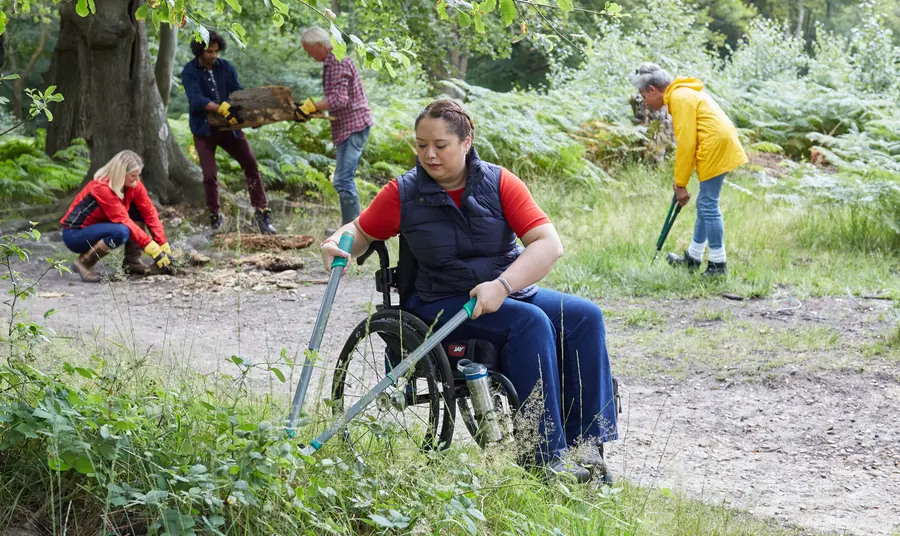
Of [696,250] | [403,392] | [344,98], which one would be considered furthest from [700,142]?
[403,392]

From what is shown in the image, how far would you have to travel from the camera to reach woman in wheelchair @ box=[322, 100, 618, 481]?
369 centimetres

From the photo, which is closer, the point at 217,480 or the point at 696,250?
the point at 217,480

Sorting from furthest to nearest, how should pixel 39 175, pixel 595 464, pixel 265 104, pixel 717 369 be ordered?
1. pixel 39 175
2. pixel 265 104
3. pixel 717 369
4. pixel 595 464

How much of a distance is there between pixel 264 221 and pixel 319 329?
22.8ft

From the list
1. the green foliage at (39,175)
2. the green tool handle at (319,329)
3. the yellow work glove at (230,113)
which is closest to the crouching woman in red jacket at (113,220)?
the yellow work glove at (230,113)

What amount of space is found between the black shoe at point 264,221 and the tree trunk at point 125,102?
98 centimetres

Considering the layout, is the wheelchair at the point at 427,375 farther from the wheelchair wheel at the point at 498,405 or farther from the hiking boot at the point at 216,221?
the hiking boot at the point at 216,221

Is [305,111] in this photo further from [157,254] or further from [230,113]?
[157,254]

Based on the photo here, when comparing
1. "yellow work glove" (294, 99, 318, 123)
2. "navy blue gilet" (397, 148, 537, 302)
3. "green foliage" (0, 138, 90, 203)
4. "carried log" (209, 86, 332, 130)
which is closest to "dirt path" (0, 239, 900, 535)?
"navy blue gilet" (397, 148, 537, 302)

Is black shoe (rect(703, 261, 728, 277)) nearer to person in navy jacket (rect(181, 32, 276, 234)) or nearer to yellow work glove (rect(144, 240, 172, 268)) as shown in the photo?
person in navy jacket (rect(181, 32, 276, 234))

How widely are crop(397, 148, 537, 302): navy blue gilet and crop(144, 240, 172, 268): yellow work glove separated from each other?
5.04 meters

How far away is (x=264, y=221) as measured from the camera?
10.0 meters

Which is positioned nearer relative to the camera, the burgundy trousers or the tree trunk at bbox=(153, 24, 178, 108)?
the burgundy trousers

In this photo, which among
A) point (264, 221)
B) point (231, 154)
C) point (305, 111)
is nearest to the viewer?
point (305, 111)
